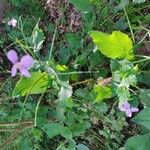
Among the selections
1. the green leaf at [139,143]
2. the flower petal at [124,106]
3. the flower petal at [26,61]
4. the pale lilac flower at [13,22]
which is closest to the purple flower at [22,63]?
the flower petal at [26,61]

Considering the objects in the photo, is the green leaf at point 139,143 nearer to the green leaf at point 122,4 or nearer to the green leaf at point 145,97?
the green leaf at point 145,97

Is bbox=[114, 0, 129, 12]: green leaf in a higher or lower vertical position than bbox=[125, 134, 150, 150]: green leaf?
higher

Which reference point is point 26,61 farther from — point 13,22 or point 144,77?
point 13,22

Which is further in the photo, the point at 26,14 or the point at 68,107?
the point at 26,14

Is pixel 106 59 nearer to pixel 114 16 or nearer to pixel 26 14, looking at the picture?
pixel 114 16

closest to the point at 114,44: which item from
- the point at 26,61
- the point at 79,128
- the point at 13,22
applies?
the point at 26,61

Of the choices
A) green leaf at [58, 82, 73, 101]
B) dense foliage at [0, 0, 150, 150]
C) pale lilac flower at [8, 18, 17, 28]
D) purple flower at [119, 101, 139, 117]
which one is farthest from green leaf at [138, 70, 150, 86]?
pale lilac flower at [8, 18, 17, 28]

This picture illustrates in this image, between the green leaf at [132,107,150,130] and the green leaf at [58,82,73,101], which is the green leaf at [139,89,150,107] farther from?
the green leaf at [58,82,73,101]

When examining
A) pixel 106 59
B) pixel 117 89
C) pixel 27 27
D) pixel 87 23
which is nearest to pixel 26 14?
pixel 27 27
